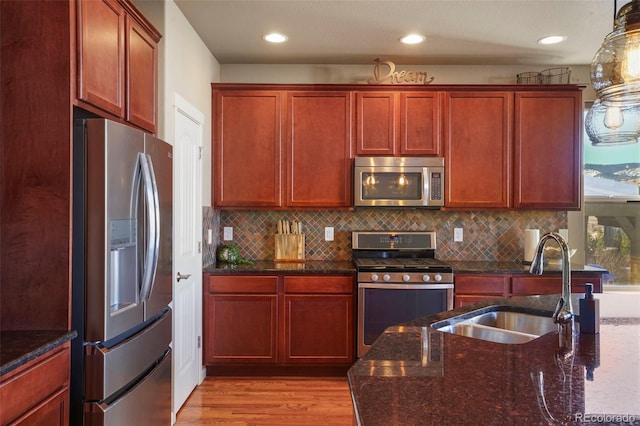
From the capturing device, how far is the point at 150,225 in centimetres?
197

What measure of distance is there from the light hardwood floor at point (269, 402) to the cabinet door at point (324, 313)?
31 centimetres

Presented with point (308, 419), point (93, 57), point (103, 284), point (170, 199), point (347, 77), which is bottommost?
point (308, 419)

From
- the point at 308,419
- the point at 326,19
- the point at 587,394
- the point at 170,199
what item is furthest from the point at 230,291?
the point at 587,394

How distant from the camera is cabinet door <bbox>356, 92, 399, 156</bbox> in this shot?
Result: 3.77 metres

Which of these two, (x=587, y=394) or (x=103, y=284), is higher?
(x=103, y=284)

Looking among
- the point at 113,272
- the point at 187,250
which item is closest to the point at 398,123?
the point at 187,250

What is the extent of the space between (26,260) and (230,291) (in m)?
1.96

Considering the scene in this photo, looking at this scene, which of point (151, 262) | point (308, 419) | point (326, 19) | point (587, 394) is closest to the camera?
point (587, 394)

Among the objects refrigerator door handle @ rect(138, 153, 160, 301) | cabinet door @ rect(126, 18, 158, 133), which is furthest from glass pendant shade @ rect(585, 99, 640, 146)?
cabinet door @ rect(126, 18, 158, 133)

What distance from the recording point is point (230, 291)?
3504mm

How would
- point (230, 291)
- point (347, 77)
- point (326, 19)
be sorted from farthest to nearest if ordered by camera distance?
point (347, 77)
point (230, 291)
point (326, 19)

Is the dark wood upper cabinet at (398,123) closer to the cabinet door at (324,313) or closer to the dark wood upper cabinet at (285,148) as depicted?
the dark wood upper cabinet at (285,148)

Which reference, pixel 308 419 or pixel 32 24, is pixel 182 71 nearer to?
pixel 32 24

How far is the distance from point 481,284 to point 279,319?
5.29 ft
